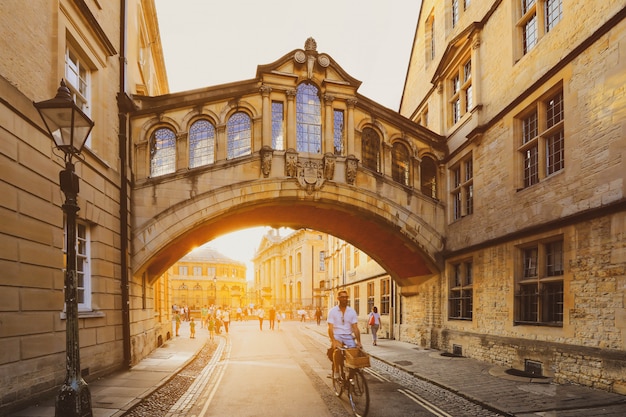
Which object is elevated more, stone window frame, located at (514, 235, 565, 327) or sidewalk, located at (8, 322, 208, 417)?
stone window frame, located at (514, 235, 565, 327)

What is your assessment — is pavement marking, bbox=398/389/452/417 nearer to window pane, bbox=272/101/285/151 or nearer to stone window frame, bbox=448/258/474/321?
stone window frame, bbox=448/258/474/321

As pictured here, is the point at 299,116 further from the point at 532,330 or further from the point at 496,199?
the point at 532,330

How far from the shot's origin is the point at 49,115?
18.8ft

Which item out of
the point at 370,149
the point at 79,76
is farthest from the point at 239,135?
the point at 79,76

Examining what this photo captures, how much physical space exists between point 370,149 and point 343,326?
9.75 m

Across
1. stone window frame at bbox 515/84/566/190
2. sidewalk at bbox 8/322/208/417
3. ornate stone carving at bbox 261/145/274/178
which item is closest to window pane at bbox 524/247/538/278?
stone window frame at bbox 515/84/566/190

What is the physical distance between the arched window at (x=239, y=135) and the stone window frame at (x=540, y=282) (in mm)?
8927

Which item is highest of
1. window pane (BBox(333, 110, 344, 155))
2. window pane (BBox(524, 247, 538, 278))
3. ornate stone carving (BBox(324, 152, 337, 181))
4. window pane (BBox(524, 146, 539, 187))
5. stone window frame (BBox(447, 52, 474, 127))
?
stone window frame (BBox(447, 52, 474, 127))

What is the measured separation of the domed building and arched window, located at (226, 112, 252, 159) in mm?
72458

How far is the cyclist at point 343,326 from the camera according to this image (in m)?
8.25

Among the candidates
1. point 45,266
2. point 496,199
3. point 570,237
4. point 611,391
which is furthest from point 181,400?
point 496,199

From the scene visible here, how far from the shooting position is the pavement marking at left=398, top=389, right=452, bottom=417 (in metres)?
7.53

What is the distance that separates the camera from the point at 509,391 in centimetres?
895

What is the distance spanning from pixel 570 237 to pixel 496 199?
11.4 ft
